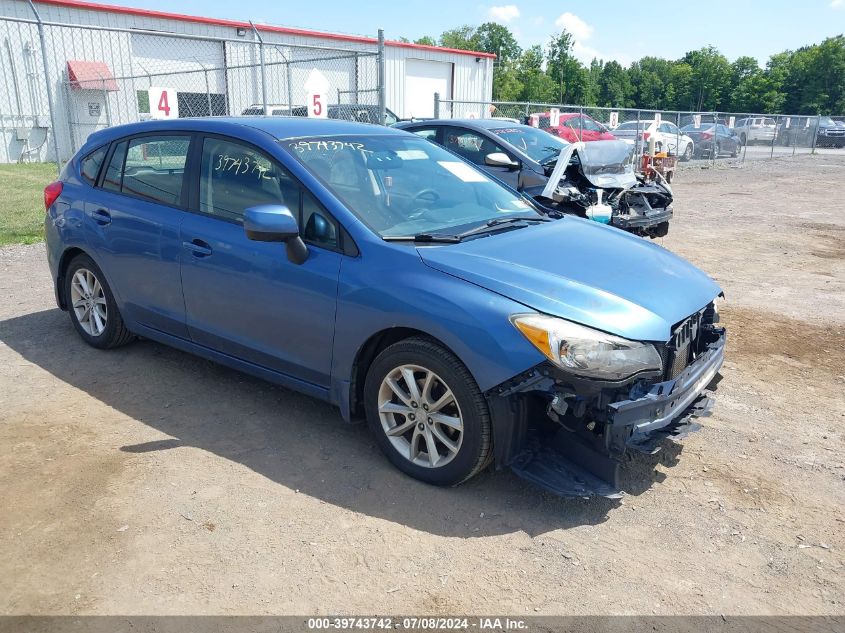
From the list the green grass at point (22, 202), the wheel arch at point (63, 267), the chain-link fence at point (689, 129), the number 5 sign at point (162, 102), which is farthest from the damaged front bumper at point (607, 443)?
the chain-link fence at point (689, 129)

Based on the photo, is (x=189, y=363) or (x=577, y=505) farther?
(x=189, y=363)

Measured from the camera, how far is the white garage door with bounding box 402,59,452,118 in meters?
32.3

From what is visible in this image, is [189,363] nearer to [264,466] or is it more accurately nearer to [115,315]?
[115,315]

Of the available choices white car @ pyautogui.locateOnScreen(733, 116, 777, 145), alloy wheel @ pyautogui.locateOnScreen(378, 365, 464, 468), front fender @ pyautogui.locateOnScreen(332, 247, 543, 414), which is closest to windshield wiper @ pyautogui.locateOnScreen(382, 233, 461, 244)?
front fender @ pyautogui.locateOnScreen(332, 247, 543, 414)

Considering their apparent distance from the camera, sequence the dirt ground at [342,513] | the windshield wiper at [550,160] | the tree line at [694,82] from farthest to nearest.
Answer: the tree line at [694,82] < the windshield wiper at [550,160] < the dirt ground at [342,513]

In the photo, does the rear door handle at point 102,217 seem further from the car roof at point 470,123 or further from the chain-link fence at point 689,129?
the chain-link fence at point 689,129

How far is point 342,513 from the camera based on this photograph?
3.31 meters

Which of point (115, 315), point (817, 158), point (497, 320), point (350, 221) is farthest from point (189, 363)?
point (817, 158)

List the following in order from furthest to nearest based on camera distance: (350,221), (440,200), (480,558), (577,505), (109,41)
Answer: (109,41) → (440,200) → (350,221) → (577,505) → (480,558)

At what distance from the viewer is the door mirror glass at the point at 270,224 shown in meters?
3.54

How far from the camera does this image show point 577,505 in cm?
341

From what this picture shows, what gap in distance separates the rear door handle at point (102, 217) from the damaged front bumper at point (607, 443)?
3.34 metres

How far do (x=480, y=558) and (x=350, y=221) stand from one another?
1810mm

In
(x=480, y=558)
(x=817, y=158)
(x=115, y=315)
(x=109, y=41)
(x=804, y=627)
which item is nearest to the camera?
(x=804, y=627)
